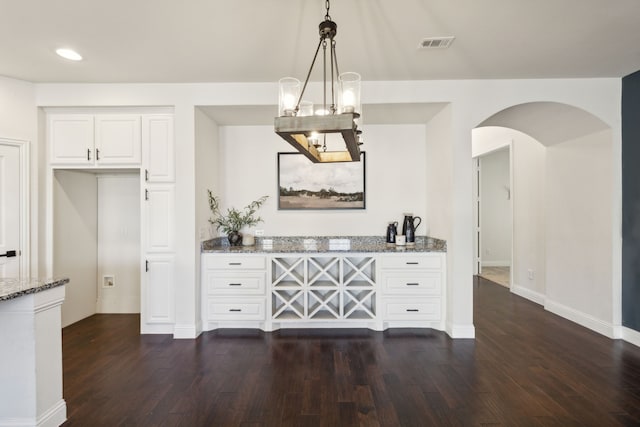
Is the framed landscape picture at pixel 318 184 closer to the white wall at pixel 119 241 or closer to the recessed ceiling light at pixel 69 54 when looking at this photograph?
the white wall at pixel 119 241

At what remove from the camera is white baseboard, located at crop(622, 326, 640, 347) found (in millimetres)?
3240

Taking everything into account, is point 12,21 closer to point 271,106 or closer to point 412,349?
point 271,106

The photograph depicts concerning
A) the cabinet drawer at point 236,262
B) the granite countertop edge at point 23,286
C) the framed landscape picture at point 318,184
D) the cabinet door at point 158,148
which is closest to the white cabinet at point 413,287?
the framed landscape picture at point 318,184

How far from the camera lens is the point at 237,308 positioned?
3.64m

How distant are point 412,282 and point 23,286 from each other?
328cm

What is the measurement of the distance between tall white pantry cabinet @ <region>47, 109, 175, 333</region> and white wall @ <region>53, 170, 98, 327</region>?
181 mm

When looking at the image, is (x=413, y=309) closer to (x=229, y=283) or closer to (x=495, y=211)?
(x=229, y=283)

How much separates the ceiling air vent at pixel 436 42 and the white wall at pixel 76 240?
4038 millimetres


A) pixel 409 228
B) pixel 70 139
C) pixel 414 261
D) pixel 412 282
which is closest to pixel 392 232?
pixel 409 228

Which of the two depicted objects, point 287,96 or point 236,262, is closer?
point 287,96

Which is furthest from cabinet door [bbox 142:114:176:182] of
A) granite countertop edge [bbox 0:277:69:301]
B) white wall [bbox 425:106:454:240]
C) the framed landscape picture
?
white wall [bbox 425:106:454:240]

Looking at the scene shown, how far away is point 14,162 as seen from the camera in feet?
10.8

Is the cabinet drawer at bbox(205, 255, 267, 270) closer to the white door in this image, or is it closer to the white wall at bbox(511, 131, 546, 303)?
the white door

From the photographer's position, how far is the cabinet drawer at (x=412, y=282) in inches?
142
